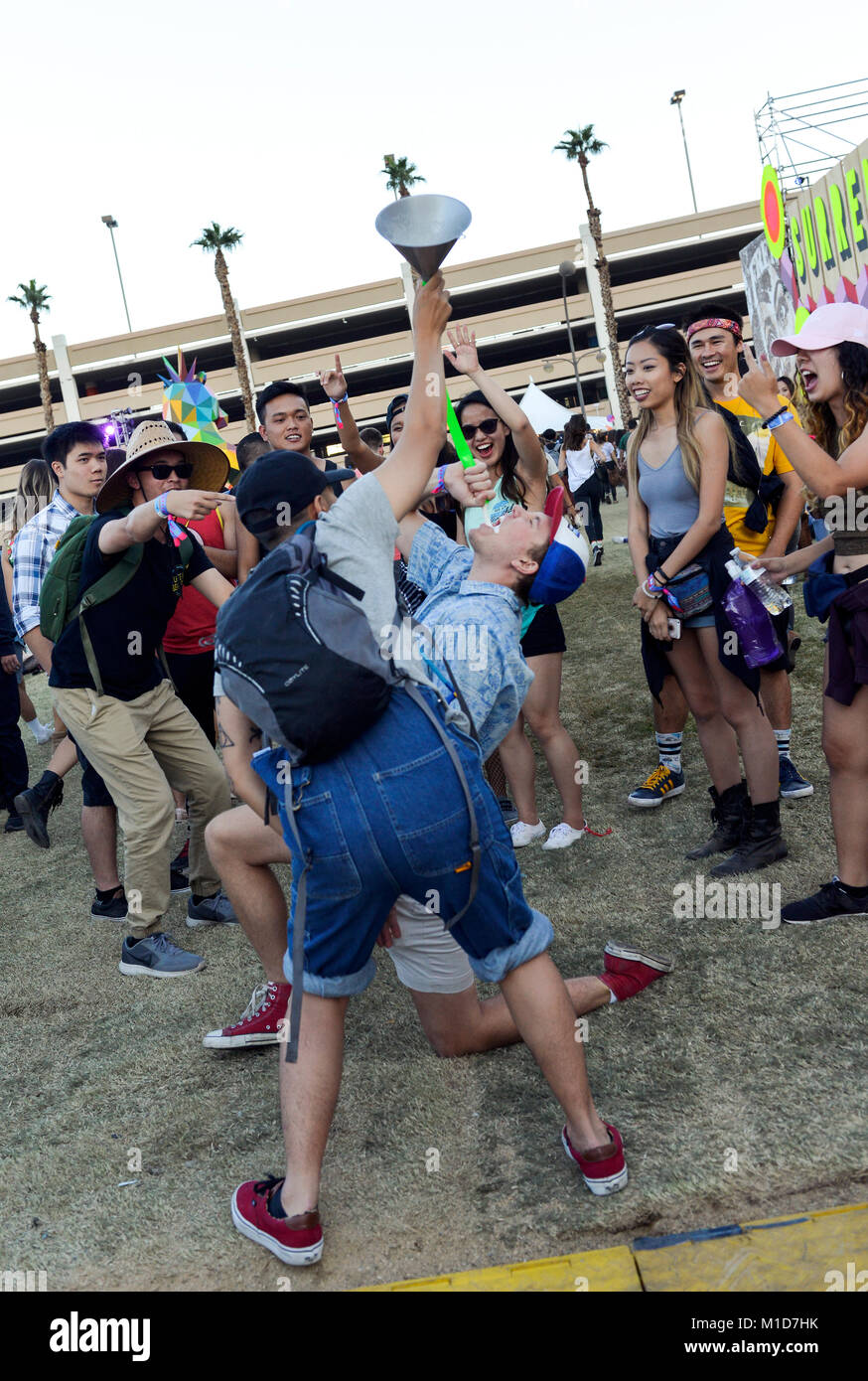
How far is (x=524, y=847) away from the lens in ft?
15.0

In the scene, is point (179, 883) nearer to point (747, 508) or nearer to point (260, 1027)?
point (260, 1027)

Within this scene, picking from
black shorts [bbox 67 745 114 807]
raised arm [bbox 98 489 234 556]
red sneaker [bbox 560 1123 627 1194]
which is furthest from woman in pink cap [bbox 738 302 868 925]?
black shorts [bbox 67 745 114 807]

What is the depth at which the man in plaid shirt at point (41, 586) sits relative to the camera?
4.47m

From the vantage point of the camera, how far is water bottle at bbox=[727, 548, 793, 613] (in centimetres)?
388

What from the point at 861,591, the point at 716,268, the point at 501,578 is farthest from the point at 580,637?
the point at 716,268

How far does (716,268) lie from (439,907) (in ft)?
194

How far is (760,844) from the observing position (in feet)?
12.8

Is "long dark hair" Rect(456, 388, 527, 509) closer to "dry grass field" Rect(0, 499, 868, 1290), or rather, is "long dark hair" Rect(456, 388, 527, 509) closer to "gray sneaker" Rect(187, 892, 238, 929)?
"dry grass field" Rect(0, 499, 868, 1290)

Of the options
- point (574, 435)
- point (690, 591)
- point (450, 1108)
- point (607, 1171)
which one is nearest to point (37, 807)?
point (450, 1108)

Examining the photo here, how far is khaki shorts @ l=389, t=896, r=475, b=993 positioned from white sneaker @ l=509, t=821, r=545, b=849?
6.03ft

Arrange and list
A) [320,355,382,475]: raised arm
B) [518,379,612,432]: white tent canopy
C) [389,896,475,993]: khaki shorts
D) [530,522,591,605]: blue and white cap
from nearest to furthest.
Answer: [389,896,475,993]: khaki shorts < [530,522,591,605]: blue and white cap < [320,355,382,475]: raised arm < [518,379,612,432]: white tent canopy

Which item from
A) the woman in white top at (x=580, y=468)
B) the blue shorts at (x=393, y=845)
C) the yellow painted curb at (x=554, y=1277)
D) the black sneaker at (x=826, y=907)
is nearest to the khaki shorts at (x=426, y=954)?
the blue shorts at (x=393, y=845)

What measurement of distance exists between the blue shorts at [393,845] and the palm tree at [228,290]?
43.7 meters
